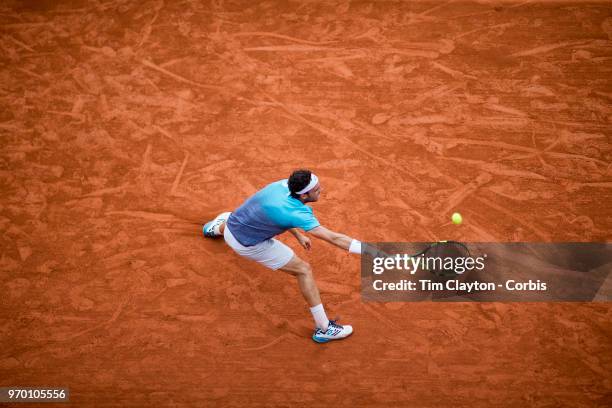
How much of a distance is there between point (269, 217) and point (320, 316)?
119 cm

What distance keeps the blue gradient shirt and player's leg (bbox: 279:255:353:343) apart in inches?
16.7

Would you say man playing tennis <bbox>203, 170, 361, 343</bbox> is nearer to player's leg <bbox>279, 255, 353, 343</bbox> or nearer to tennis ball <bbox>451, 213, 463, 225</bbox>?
player's leg <bbox>279, 255, 353, 343</bbox>

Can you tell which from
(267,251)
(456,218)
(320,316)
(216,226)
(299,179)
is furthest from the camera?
(456,218)

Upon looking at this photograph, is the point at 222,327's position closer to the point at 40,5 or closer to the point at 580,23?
the point at 40,5

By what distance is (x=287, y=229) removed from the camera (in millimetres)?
5469

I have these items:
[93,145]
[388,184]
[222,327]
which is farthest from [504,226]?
[93,145]

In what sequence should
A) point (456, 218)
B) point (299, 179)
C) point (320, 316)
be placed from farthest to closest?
point (456, 218) → point (320, 316) → point (299, 179)

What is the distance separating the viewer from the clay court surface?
5.95 metres

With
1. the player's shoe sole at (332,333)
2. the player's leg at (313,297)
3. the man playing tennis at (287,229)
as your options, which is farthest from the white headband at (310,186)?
the player's shoe sole at (332,333)

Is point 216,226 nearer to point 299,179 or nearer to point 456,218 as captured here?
point 299,179

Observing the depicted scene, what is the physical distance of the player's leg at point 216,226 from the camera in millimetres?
6270

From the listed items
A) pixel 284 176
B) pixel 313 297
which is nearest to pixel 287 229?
pixel 313 297

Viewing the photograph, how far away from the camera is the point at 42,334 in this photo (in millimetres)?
6113

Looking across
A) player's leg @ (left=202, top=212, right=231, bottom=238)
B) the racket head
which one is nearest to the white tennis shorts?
player's leg @ (left=202, top=212, right=231, bottom=238)
